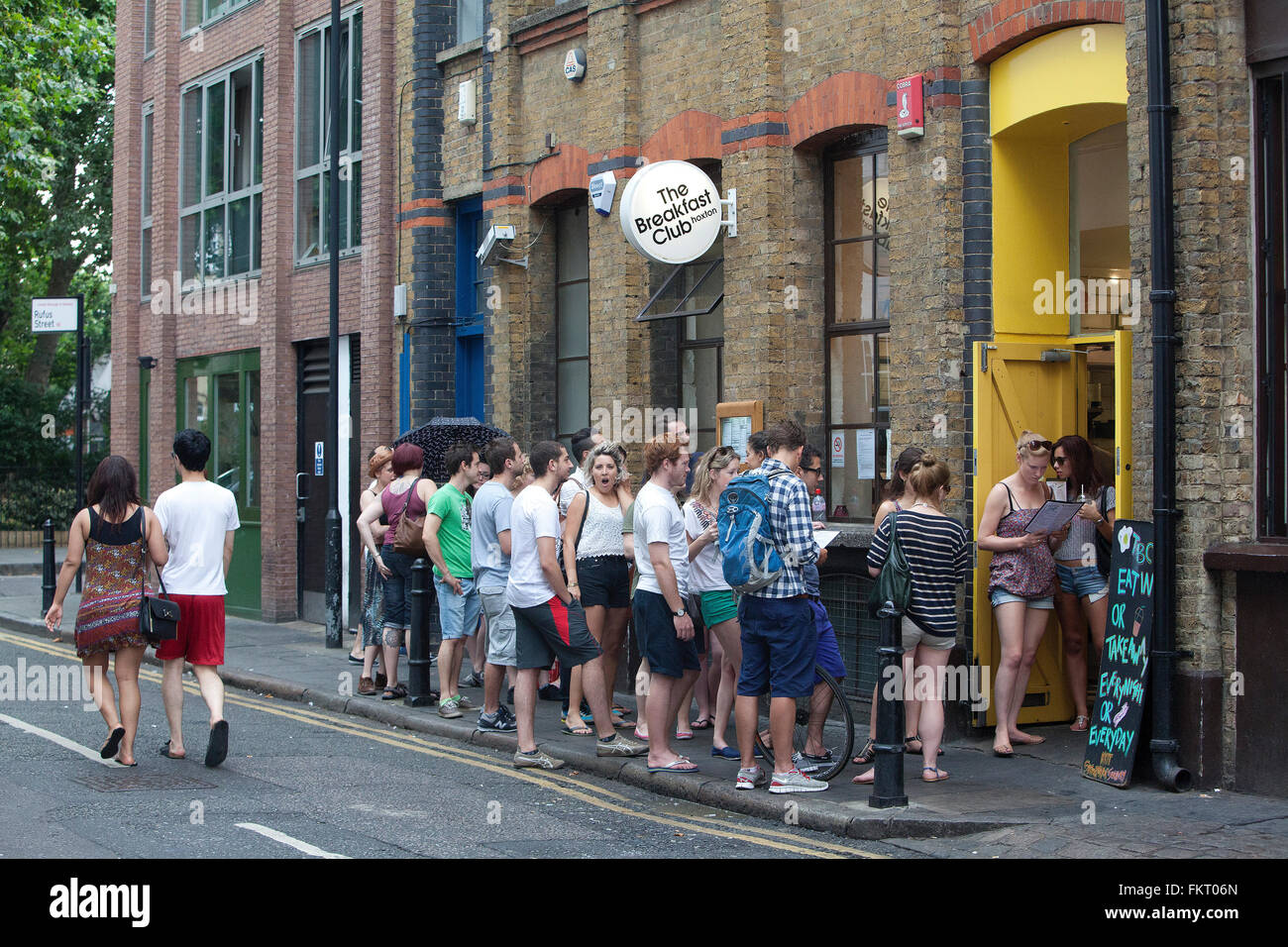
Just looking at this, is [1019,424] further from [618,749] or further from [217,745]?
[217,745]

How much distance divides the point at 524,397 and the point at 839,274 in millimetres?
4440

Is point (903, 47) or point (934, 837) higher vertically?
point (903, 47)

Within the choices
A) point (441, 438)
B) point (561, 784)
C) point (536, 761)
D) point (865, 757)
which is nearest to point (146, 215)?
point (441, 438)

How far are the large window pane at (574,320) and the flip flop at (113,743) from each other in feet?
22.6

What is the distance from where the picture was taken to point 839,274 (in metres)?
12.1

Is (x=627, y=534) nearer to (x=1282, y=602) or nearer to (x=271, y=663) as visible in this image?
(x=1282, y=602)

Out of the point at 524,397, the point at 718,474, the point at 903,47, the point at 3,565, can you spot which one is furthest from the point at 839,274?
the point at 3,565

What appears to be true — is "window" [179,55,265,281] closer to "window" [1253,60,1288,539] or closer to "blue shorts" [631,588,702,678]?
"blue shorts" [631,588,702,678]

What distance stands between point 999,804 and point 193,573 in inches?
205

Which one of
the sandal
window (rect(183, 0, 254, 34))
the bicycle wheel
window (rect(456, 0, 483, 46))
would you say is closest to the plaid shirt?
the bicycle wheel

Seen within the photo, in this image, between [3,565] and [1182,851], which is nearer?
[1182,851]

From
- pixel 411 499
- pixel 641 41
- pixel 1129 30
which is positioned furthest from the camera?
pixel 641 41

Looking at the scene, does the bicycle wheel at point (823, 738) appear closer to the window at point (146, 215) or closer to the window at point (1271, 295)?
the window at point (1271, 295)

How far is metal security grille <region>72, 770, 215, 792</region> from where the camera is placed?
8.78 metres
